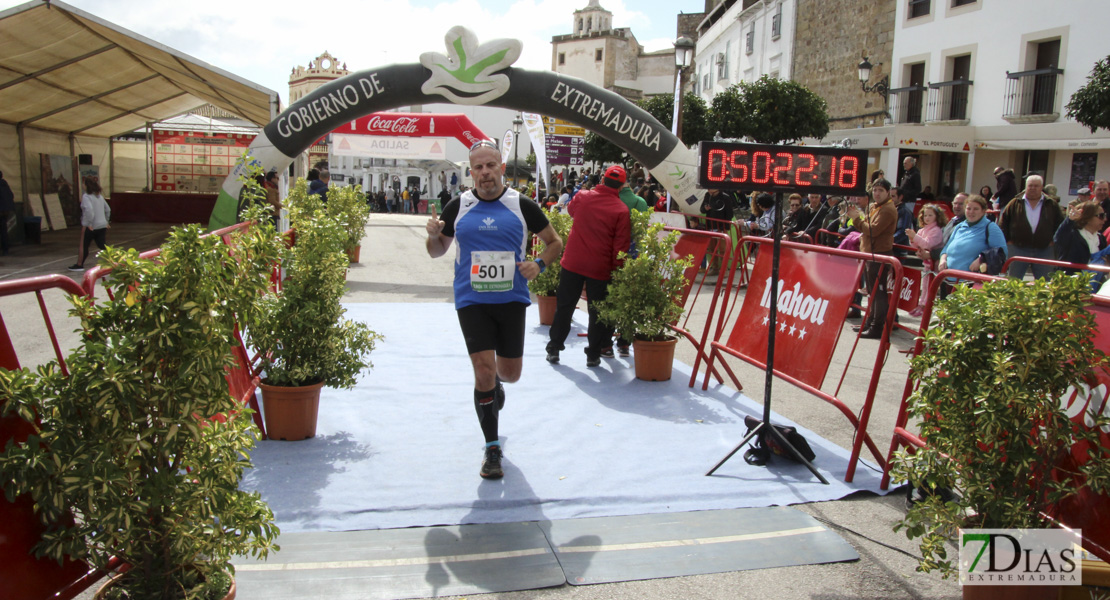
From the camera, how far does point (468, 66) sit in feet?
36.7

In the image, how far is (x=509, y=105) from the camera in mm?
11859

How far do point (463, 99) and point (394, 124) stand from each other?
11.0 m

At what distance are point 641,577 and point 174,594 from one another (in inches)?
71.3

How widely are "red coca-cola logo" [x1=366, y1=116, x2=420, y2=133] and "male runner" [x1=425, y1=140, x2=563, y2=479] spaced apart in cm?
1745

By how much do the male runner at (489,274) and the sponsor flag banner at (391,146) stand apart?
1798cm

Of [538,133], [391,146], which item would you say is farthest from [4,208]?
[538,133]

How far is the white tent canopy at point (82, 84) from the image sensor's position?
41.4ft

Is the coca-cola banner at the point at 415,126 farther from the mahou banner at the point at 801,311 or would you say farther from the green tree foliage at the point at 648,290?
the mahou banner at the point at 801,311

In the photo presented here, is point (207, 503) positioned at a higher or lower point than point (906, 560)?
higher

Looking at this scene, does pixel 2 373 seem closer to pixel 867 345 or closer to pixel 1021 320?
pixel 1021 320

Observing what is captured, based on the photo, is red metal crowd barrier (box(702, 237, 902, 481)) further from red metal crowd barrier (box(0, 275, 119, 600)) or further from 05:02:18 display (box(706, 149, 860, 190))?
red metal crowd barrier (box(0, 275, 119, 600))

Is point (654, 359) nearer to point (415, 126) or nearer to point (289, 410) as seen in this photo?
point (289, 410)

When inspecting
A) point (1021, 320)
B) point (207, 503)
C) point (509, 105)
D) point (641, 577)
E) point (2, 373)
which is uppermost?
point (509, 105)

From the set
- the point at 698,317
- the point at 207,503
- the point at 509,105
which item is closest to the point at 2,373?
the point at 207,503
